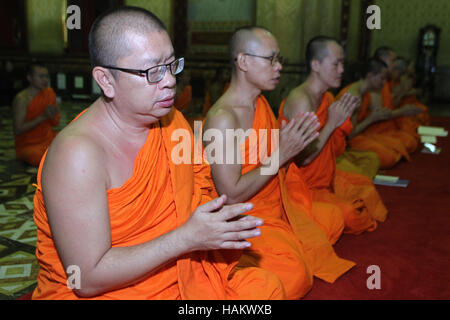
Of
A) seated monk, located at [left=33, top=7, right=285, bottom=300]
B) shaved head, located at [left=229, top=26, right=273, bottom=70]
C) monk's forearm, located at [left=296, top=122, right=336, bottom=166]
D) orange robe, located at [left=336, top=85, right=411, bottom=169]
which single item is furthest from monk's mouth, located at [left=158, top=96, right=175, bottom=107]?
orange robe, located at [left=336, top=85, right=411, bottom=169]

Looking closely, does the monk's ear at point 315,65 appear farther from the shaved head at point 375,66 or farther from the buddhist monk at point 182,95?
the buddhist monk at point 182,95

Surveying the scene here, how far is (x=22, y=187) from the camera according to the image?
4.53 metres

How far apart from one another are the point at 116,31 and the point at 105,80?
19 centimetres

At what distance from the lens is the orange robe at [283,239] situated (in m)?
2.43

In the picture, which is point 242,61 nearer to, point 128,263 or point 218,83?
point 128,263

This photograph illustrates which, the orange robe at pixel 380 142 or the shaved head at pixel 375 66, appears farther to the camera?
the shaved head at pixel 375 66

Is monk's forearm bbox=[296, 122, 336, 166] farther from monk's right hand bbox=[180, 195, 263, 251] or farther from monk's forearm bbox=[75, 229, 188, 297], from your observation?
monk's forearm bbox=[75, 229, 188, 297]

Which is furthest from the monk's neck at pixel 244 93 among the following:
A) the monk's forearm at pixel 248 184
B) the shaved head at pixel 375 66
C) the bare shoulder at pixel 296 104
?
the shaved head at pixel 375 66

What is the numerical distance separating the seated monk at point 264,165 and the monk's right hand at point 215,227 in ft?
2.47

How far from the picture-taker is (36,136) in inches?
221

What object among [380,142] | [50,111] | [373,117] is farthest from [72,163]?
[380,142]

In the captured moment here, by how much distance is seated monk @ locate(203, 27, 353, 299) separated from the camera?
2473 mm

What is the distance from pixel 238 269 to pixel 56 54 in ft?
37.1
